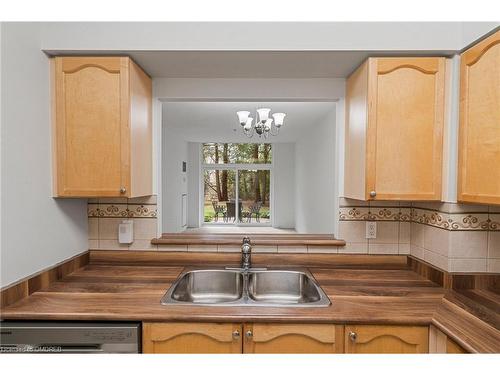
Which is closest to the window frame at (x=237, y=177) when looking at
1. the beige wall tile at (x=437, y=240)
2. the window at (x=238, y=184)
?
the window at (x=238, y=184)

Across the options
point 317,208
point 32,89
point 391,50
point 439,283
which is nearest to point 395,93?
point 391,50

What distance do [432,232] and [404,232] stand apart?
0.73 ft

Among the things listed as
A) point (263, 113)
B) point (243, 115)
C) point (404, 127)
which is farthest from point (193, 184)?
point (404, 127)

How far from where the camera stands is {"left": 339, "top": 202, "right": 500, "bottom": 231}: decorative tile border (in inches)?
62.0

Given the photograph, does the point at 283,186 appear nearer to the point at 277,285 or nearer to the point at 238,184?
the point at 238,184

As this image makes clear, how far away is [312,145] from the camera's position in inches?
196

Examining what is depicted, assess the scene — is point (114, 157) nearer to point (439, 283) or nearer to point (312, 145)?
point (439, 283)

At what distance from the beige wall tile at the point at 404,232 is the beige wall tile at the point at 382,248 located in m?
0.05

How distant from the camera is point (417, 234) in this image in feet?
6.09

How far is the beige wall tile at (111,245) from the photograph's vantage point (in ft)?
6.45

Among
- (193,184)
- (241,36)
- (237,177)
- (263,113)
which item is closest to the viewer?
(241,36)

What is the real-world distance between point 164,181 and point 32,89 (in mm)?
4294

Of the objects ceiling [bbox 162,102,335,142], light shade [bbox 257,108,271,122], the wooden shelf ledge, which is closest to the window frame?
ceiling [bbox 162,102,335,142]

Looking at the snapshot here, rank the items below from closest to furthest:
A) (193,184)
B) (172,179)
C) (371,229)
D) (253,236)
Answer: (371,229) → (253,236) → (172,179) → (193,184)
